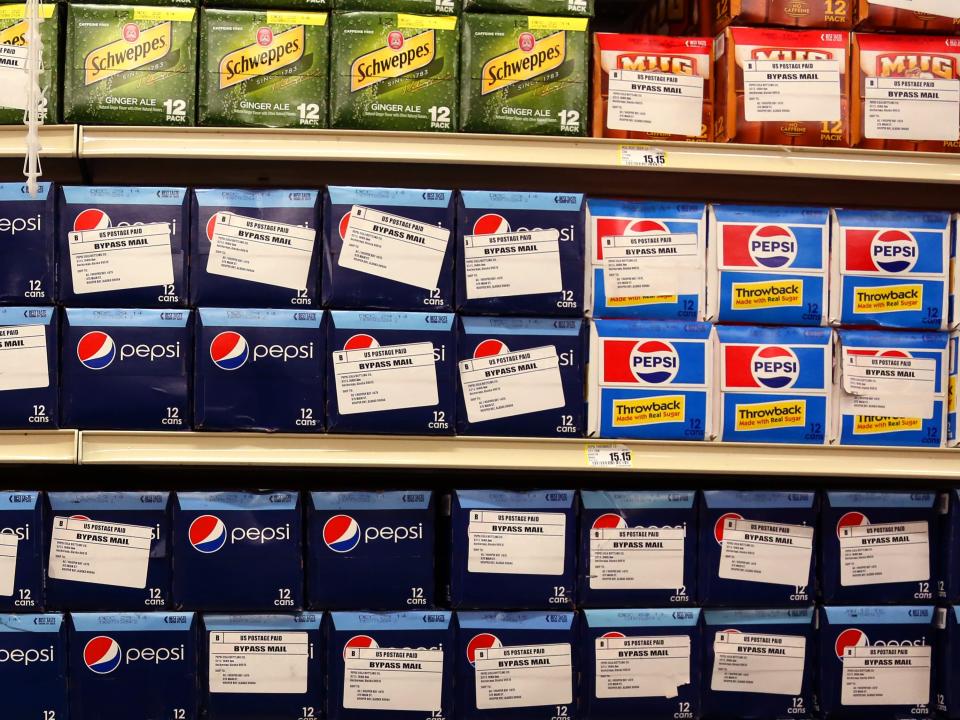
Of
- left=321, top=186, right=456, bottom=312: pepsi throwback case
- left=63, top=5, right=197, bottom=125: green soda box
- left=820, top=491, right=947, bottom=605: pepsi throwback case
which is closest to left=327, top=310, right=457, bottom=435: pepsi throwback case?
left=321, top=186, right=456, bottom=312: pepsi throwback case

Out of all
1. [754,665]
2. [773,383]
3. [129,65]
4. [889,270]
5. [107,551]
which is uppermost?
[129,65]

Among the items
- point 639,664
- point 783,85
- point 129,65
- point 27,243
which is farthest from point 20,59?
point 639,664

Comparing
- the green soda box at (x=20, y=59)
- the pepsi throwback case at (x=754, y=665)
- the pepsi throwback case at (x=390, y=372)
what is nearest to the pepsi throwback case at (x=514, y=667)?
the pepsi throwback case at (x=754, y=665)

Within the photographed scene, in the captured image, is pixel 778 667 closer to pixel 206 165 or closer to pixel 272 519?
pixel 272 519

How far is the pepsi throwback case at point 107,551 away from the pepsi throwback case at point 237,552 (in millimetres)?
33

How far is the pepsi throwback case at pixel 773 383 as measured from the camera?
5.02ft

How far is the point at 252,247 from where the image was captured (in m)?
1.47

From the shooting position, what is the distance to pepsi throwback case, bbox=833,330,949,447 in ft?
5.08

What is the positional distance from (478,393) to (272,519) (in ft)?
1.38

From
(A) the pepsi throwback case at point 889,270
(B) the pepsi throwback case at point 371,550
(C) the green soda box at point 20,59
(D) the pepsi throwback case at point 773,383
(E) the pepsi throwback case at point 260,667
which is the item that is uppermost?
(C) the green soda box at point 20,59

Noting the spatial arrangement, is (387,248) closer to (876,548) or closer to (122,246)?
(122,246)

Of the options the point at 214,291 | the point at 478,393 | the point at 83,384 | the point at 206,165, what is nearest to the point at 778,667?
the point at 478,393

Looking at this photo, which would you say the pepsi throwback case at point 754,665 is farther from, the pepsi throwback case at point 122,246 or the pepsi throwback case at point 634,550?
the pepsi throwback case at point 122,246

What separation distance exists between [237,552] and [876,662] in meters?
1.16
